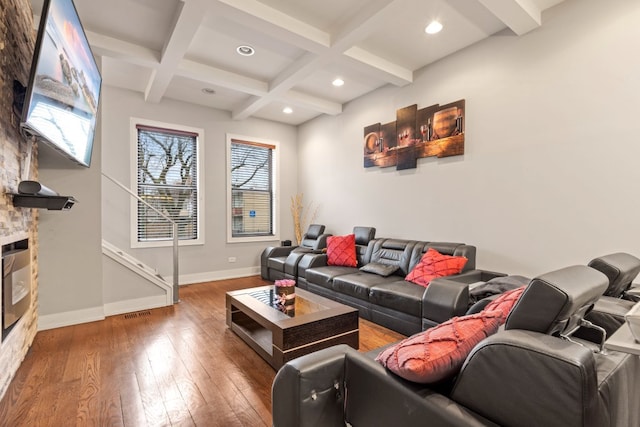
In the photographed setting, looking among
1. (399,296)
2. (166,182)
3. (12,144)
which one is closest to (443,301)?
(399,296)

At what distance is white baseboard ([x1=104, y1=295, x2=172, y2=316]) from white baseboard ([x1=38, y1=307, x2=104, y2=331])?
16 centimetres

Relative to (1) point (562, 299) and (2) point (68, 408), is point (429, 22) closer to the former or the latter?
(1) point (562, 299)

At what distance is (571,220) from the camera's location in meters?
2.80

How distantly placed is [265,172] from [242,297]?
3.58 meters

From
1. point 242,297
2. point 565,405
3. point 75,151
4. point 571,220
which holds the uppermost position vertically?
point 75,151

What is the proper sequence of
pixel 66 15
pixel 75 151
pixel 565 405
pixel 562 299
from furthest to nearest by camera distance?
pixel 75 151, pixel 66 15, pixel 562 299, pixel 565 405

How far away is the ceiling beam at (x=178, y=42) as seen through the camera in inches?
103

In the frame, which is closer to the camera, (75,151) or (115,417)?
(115,417)

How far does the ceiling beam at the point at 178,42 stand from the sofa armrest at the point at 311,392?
286 centimetres

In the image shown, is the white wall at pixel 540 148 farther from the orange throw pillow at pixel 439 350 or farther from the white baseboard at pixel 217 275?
the white baseboard at pixel 217 275

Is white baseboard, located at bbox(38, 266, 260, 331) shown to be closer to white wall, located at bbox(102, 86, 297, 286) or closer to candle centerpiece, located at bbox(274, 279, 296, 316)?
white wall, located at bbox(102, 86, 297, 286)

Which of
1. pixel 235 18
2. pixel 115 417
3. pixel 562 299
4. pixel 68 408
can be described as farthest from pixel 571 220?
pixel 68 408

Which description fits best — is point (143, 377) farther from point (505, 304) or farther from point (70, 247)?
point (505, 304)

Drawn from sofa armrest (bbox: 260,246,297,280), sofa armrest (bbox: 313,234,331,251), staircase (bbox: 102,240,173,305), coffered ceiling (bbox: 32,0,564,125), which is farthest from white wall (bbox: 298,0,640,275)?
staircase (bbox: 102,240,173,305)
